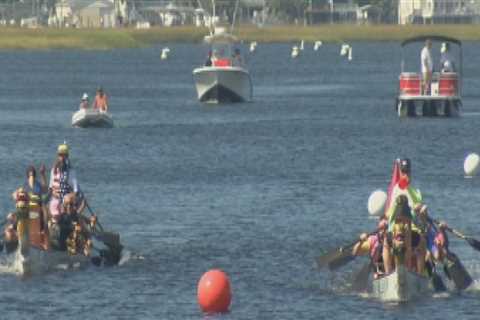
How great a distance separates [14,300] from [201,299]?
13.6 ft

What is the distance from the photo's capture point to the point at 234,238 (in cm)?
4528

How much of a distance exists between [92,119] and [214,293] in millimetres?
52231

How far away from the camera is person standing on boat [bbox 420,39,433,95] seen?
256 feet

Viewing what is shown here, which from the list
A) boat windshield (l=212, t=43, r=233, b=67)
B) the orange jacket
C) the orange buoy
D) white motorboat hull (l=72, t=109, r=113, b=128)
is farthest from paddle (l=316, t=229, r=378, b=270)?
boat windshield (l=212, t=43, r=233, b=67)

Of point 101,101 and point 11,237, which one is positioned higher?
point 11,237

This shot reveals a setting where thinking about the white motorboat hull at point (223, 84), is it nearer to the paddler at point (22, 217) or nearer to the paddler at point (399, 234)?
the paddler at point (22, 217)

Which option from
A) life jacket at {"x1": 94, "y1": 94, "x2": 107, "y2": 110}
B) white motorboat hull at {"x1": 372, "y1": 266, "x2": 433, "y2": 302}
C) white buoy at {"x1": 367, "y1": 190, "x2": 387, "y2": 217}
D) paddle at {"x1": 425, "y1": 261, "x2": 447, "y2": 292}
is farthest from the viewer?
life jacket at {"x1": 94, "y1": 94, "x2": 107, "y2": 110}

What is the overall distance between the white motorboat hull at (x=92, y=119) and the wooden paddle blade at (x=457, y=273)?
49785 millimetres

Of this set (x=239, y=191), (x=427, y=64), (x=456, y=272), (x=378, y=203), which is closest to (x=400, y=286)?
(x=456, y=272)

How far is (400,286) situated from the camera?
34312mm

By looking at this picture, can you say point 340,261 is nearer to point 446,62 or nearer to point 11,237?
point 11,237

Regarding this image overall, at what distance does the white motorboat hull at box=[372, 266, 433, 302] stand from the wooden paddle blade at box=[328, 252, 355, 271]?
221 centimetres

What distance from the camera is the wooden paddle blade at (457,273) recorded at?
119ft

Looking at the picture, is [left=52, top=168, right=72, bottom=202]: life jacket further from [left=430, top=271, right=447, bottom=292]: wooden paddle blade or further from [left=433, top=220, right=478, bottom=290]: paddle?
[left=433, top=220, right=478, bottom=290]: paddle
